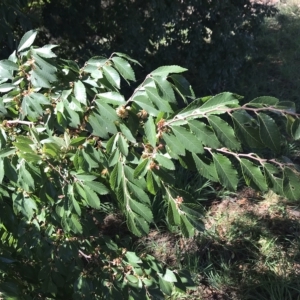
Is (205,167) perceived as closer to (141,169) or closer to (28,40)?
(141,169)

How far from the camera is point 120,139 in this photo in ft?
3.74

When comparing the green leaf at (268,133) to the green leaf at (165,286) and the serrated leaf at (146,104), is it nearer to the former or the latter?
the serrated leaf at (146,104)

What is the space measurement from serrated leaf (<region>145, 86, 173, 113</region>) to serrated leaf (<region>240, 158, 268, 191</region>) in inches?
8.5

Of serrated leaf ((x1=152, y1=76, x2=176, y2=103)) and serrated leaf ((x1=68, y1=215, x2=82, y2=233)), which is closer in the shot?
serrated leaf ((x1=152, y1=76, x2=176, y2=103))

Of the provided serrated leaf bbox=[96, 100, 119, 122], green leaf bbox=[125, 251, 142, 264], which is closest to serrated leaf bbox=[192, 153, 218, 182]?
serrated leaf bbox=[96, 100, 119, 122]

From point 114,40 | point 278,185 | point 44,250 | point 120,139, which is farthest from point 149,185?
point 114,40

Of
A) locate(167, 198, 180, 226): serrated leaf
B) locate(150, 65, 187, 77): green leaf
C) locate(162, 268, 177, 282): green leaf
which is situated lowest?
locate(162, 268, 177, 282): green leaf

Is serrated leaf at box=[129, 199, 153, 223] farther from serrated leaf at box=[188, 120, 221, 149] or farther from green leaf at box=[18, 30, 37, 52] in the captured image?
green leaf at box=[18, 30, 37, 52]

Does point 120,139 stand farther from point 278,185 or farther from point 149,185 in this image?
point 278,185

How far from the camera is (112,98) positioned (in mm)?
1193

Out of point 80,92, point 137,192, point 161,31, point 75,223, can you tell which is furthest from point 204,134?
point 161,31

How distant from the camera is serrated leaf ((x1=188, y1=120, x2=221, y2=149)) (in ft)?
3.43

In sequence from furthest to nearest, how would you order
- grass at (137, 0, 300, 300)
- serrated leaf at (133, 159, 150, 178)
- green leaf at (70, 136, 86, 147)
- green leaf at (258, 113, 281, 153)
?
grass at (137, 0, 300, 300), green leaf at (70, 136, 86, 147), serrated leaf at (133, 159, 150, 178), green leaf at (258, 113, 281, 153)

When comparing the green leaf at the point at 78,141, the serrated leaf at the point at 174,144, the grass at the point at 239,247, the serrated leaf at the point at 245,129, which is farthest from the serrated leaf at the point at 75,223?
the grass at the point at 239,247
